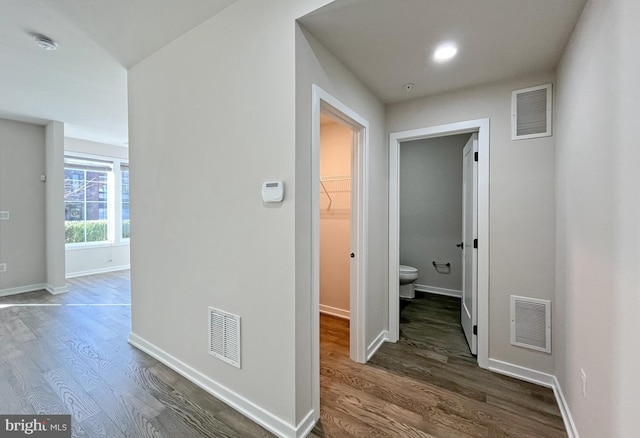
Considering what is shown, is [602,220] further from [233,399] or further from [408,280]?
[408,280]

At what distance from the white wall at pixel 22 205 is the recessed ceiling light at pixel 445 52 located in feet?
19.6

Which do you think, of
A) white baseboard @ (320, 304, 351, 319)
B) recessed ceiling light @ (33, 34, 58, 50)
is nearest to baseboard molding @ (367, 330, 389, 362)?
white baseboard @ (320, 304, 351, 319)

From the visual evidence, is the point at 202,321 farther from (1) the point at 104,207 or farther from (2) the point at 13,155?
(1) the point at 104,207

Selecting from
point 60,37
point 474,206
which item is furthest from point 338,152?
point 60,37

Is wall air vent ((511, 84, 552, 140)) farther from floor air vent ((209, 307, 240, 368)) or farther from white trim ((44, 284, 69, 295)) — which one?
white trim ((44, 284, 69, 295))

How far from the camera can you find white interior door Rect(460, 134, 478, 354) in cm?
244

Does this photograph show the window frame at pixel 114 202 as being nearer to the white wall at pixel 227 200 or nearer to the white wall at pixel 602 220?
the white wall at pixel 227 200

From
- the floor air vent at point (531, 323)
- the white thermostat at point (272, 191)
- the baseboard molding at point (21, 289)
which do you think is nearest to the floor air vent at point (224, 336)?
the white thermostat at point (272, 191)

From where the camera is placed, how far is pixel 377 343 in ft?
8.77

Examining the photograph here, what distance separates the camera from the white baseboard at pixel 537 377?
1728mm

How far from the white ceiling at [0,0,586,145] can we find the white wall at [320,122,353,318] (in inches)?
36.2

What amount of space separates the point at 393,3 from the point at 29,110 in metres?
5.03

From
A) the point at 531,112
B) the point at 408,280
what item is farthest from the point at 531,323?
the point at 408,280

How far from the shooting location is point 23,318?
3.29 metres
